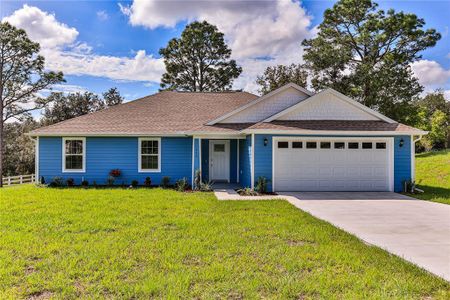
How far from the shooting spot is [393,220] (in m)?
7.80

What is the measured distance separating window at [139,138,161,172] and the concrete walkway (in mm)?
3649

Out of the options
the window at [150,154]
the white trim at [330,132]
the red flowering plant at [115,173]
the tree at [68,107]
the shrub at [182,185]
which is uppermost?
the tree at [68,107]

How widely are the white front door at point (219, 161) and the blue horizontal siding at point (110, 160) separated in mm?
1666

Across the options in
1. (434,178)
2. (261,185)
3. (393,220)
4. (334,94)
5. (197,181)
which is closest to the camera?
(393,220)

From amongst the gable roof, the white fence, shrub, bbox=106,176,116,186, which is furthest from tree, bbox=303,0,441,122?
the white fence

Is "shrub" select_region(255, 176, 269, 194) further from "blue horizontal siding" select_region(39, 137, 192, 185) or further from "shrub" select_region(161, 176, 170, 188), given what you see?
"shrub" select_region(161, 176, 170, 188)

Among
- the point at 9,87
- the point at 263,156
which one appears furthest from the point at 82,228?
the point at 9,87

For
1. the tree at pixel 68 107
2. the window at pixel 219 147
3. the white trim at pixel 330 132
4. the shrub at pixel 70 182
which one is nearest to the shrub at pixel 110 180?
the shrub at pixel 70 182

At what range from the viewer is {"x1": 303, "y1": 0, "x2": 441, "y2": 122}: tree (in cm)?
2538

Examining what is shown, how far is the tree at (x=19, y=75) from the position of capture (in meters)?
22.8

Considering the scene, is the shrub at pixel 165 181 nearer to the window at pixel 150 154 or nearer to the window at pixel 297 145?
the window at pixel 150 154

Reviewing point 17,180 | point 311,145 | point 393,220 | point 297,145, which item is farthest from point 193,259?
point 17,180

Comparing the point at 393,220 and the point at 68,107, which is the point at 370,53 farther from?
the point at 68,107

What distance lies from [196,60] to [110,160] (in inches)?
851
